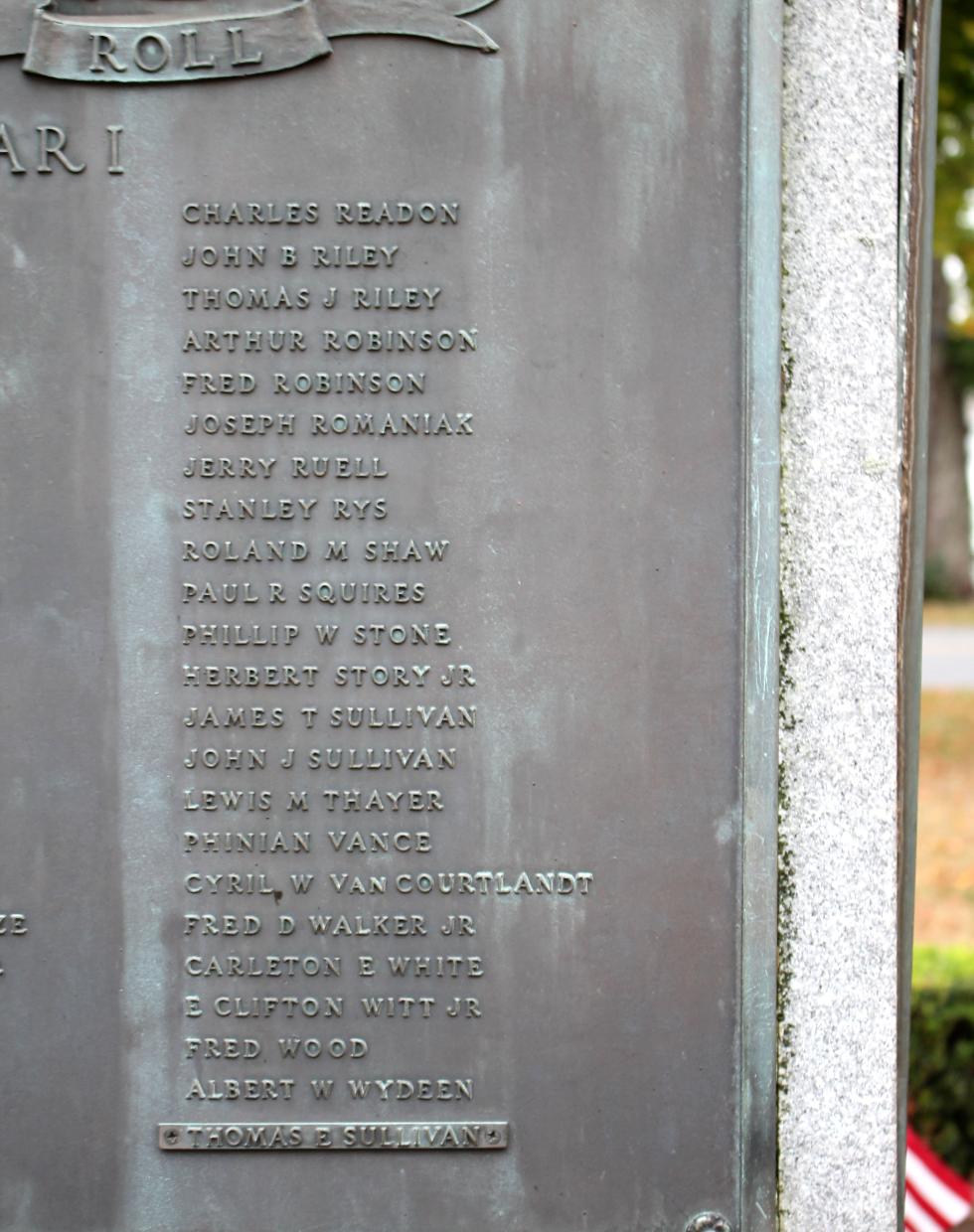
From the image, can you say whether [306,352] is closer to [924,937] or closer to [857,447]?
[857,447]

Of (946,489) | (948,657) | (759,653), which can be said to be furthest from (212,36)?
(946,489)

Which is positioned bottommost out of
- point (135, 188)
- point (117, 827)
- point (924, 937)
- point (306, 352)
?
point (924, 937)

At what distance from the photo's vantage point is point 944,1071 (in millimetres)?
5258

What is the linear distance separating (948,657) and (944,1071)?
48.2 feet

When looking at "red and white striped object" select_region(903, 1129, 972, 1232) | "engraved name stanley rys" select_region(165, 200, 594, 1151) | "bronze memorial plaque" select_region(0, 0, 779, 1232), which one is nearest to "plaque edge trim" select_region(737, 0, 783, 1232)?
"bronze memorial plaque" select_region(0, 0, 779, 1232)

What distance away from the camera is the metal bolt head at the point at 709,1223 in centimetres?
268

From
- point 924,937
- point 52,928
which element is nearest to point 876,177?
point 52,928

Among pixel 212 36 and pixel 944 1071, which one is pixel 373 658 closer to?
pixel 212 36

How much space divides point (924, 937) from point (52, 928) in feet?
21.4

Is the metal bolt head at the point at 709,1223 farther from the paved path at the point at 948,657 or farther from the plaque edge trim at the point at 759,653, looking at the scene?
the paved path at the point at 948,657

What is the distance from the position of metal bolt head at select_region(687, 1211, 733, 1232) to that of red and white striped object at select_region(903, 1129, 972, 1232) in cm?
150

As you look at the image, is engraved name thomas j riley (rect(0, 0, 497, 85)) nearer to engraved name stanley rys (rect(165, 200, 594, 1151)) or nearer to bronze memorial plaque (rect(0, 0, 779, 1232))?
bronze memorial plaque (rect(0, 0, 779, 1232))

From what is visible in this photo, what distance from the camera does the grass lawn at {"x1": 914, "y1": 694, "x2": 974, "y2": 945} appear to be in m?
8.57

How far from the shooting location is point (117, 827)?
270cm
